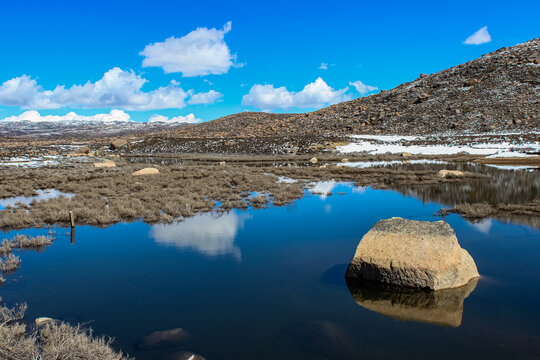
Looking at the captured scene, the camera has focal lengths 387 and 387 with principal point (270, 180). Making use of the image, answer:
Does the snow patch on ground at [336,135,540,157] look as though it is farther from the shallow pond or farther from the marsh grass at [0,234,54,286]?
the marsh grass at [0,234,54,286]

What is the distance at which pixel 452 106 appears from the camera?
3004 inches

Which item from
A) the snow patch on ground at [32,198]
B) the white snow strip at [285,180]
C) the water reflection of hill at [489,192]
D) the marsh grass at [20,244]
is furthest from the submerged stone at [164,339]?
the white snow strip at [285,180]

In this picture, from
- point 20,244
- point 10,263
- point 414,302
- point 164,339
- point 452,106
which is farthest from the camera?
point 452,106

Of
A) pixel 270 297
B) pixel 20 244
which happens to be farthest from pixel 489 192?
pixel 20 244

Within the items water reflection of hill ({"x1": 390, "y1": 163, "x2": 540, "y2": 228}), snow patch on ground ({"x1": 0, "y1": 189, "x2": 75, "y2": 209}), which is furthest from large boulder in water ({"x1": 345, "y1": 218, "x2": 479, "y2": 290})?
snow patch on ground ({"x1": 0, "y1": 189, "x2": 75, "y2": 209})

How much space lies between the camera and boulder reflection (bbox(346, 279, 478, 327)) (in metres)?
7.28

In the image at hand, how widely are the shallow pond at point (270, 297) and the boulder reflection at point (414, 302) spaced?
31mm

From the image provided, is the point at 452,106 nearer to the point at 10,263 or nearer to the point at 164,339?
the point at 10,263

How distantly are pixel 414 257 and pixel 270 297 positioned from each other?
10.5 feet

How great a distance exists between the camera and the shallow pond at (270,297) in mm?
6406

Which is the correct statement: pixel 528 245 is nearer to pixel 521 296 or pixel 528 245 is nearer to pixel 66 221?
pixel 521 296

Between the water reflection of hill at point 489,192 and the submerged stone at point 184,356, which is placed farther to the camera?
the water reflection of hill at point 489,192

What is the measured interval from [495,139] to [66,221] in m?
58.7

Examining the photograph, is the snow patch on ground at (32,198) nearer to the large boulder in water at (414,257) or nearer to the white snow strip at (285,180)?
the white snow strip at (285,180)
